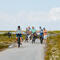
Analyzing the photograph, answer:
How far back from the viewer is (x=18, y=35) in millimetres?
23609

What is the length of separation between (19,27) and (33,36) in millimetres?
6795

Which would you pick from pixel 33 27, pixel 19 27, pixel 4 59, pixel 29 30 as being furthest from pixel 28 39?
pixel 4 59

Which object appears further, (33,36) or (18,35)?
(33,36)

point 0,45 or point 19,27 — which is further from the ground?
point 19,27

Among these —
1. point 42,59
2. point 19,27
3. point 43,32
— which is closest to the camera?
point 42,59

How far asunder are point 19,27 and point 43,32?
6392mm

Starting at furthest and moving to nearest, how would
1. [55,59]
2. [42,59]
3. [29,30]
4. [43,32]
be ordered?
[29,30], [43,32], [42,59], [55,59]

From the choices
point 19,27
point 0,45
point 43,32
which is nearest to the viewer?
point 19,27

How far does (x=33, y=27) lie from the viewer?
95.7 feet

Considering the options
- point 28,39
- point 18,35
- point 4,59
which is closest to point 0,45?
point 18,35

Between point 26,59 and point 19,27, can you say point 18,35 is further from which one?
point 26,59

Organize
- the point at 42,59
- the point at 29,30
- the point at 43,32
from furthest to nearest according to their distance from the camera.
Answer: the point at 29,30 < the point at 43,32 < the point at 42,59

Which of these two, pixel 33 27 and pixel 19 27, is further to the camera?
pixel 33 27

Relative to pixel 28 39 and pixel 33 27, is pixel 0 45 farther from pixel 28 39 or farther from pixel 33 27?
pixel 28 39
